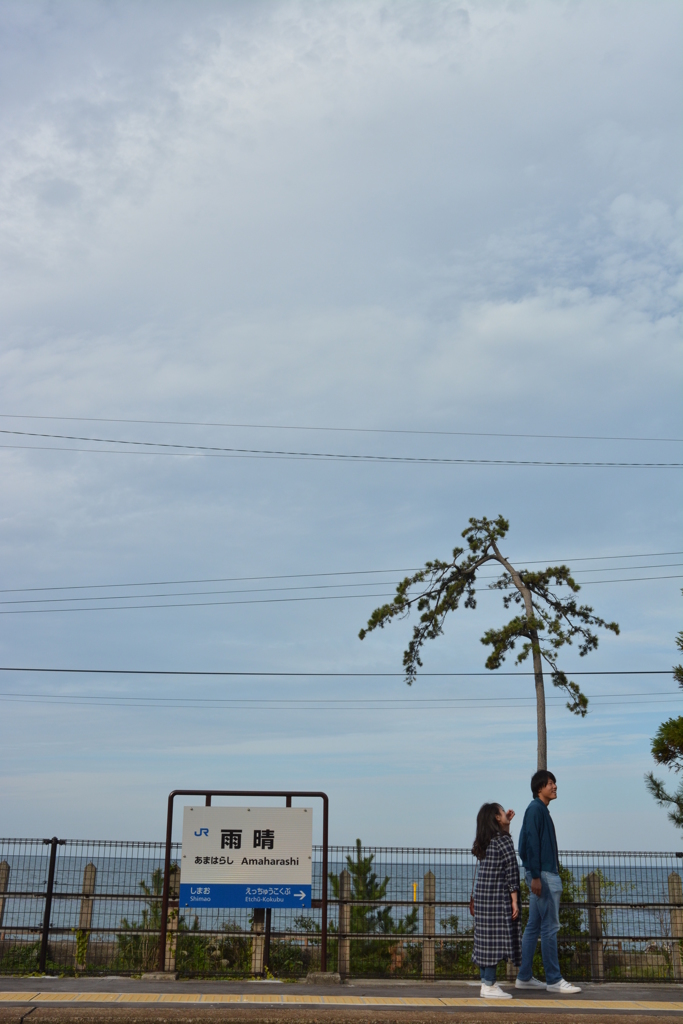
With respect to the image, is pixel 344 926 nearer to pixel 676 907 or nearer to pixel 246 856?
pixel 246 856

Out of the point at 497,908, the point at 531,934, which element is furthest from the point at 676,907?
the point at 497,908

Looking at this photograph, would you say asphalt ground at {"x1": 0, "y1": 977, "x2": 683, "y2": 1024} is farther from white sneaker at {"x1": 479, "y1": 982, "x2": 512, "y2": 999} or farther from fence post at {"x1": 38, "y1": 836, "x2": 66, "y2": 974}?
fence post at {"x1": 38, "y1": 836, "x2": 66, "y2": 974}

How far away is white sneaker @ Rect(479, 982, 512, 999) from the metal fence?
171cm

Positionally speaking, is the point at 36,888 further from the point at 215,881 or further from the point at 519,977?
the point at 519,977

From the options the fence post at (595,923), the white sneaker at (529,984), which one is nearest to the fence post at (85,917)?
the white sneaker at (529,984)

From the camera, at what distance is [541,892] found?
880cm

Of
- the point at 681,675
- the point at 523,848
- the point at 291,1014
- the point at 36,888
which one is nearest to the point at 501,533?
the point at 681,675

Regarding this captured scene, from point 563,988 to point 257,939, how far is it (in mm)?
3159

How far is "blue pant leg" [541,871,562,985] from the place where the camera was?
28.6 ft

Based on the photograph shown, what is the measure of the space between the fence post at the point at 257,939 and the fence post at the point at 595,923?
394cm

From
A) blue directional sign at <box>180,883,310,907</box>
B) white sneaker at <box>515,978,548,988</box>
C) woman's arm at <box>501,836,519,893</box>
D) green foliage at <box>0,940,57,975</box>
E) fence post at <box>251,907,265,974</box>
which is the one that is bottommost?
green foliage at <box>0,940,57,975</box>

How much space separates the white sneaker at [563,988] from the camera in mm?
8547

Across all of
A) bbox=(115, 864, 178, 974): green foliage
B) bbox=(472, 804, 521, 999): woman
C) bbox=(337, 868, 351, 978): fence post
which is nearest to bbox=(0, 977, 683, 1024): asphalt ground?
bbox=(472, 804, 521, 999): woman

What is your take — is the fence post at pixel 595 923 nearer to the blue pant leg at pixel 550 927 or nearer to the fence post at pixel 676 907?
the fence post at pixel 676 907
